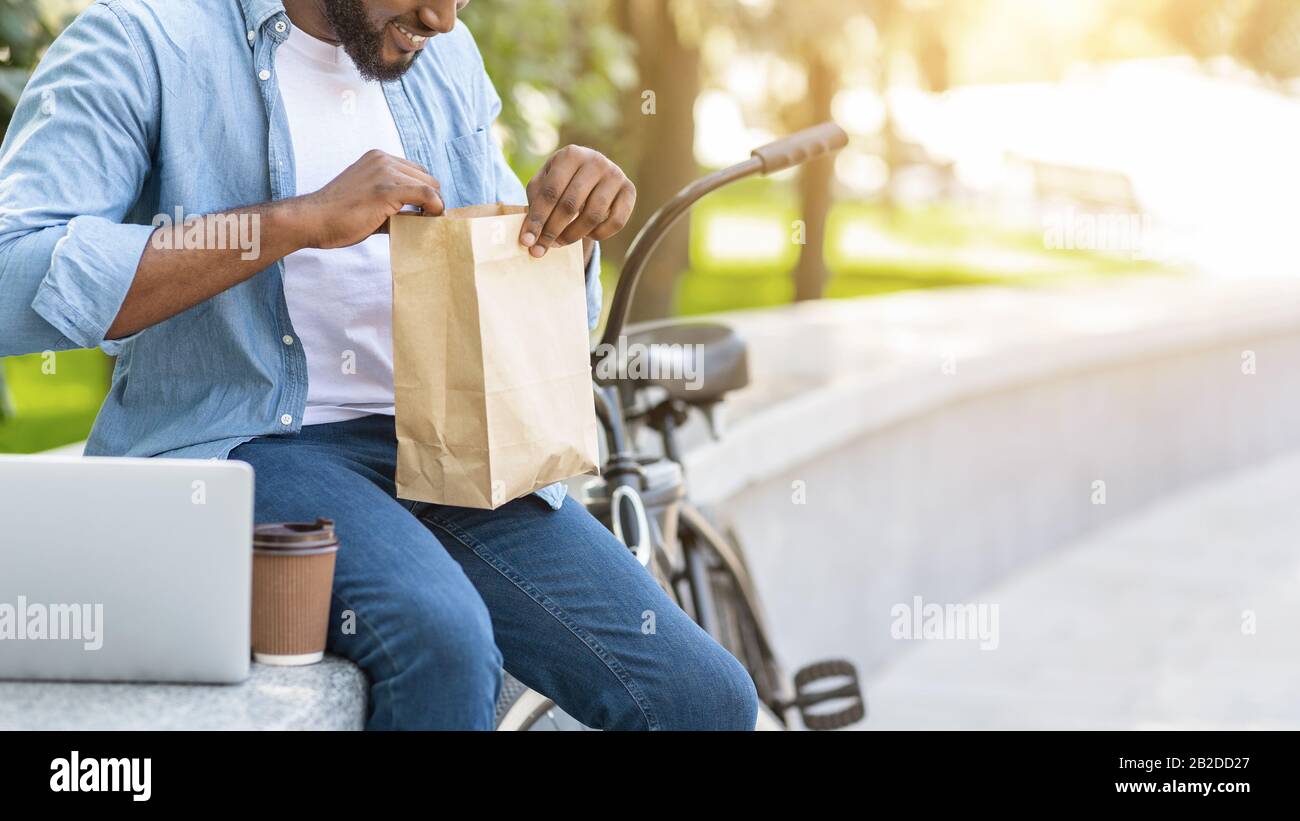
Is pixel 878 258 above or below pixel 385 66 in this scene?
above

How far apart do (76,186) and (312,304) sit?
0.34m

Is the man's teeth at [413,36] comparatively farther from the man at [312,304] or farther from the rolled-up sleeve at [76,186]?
the rolled-up sleeve at [76,186]

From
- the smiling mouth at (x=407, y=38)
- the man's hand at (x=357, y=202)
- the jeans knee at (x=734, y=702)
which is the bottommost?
the jeans knee at (x=734, y=702)

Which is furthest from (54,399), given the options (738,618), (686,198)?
(686,198)

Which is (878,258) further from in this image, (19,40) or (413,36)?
(413,36)

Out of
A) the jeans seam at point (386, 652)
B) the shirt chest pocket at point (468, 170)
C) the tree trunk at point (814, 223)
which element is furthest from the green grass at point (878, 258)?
the jeans seam at point (386, 652)

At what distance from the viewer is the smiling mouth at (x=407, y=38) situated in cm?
198

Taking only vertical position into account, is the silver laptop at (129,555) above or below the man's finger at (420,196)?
below

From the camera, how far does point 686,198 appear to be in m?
2.48

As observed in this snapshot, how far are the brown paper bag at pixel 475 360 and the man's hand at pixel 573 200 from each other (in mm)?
20

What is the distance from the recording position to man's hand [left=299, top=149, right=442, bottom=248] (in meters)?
1.71

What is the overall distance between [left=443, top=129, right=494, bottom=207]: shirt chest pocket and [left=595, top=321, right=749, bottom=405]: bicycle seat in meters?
0.86

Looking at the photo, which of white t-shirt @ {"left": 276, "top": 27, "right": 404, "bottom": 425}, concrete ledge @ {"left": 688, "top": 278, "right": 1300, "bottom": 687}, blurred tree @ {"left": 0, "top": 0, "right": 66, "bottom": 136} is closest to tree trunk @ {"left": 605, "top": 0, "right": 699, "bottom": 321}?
concrete ledge @ {"left": 688, "top": 278, "right": 1300, "bottom": 687}
